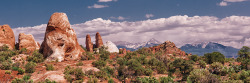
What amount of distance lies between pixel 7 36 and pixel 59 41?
24291 mm

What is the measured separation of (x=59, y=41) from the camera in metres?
33.4

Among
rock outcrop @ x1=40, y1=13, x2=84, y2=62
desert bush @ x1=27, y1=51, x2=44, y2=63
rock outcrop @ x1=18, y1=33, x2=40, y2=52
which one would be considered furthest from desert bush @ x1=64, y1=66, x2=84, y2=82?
rock outcrop @ x1=18, y1=33, x2=40, y2=52

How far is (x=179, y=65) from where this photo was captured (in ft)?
106

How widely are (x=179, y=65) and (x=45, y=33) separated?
25789mm

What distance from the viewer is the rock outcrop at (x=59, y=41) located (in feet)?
109

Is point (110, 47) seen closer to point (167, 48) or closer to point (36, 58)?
point (167, 48)

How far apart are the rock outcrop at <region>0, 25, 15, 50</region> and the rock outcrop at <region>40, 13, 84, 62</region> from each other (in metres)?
18.0

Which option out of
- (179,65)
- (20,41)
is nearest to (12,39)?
(20,41)

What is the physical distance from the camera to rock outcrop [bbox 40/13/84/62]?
33.1m

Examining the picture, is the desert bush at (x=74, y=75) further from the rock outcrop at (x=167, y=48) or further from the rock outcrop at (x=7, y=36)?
the rock outcrop at (x=167, y=48)

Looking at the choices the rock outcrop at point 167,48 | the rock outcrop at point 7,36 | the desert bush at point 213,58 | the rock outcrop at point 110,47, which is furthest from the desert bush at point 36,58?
the rock outcrop at point 167,48

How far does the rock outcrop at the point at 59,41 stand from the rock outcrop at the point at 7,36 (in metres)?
18.0

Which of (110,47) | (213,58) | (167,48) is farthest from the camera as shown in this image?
(167,48)

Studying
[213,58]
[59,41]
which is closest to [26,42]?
[59,41]
